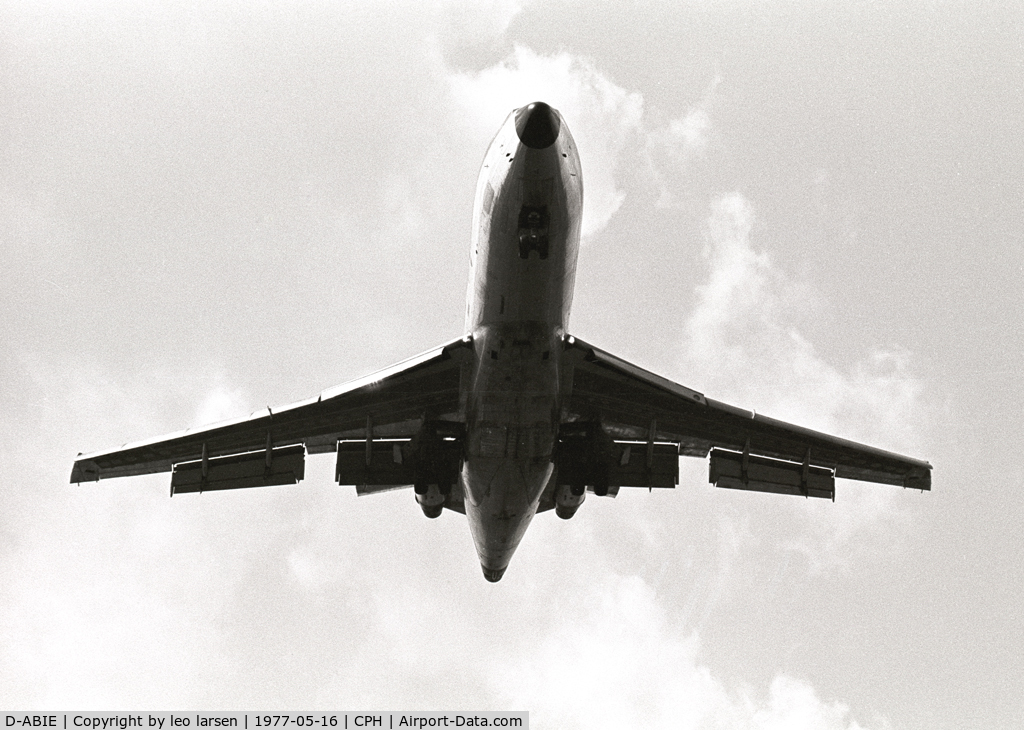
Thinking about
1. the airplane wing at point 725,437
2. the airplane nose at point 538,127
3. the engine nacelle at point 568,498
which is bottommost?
the engine nacelle at point 568,498

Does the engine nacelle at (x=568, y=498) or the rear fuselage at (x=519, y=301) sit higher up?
the rear fuselage at (x=519, y=301)

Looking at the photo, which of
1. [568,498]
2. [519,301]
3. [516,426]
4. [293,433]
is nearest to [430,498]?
[568,498]

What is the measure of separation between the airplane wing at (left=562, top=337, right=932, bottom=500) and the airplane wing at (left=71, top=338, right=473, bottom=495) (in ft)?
11.3

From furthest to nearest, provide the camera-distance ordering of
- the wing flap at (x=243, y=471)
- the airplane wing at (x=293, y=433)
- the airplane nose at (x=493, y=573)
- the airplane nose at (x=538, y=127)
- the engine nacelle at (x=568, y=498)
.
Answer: the airplane nose at (x=493, y=573) → the wing flap at (x=243, y=471) → the engine nacelle at (x=568, y=498) → the airplane wing at (x=293, y=433) → the airplane nose at (x=538, y=127)

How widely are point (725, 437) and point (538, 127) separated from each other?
1123 cm

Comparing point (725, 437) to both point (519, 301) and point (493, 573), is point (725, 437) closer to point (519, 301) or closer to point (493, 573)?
point (493, 573)

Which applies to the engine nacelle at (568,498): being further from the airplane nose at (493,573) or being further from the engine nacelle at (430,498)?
the airplane nose at (493,573)

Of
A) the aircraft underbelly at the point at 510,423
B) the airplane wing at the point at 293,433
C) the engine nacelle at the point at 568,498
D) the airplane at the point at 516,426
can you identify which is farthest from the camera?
the engine nacelle at the point at 568,498

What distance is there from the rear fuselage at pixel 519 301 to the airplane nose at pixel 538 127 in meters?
0.02

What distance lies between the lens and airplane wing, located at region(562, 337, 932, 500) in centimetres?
2278

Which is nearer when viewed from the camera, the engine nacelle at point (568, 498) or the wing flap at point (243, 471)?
the engine nacelle at point (568, 498)

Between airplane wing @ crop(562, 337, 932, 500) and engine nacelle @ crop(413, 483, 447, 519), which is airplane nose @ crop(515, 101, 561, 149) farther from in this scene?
engine nacelle @ crop(413, 483, 447, 519)

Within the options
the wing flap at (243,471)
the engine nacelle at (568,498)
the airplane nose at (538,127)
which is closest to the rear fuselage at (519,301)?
the airplane nose at (538,127)

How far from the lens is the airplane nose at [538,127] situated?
17328 millimetres
